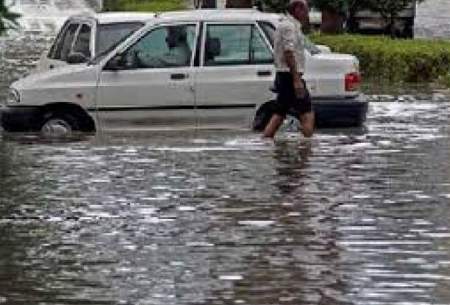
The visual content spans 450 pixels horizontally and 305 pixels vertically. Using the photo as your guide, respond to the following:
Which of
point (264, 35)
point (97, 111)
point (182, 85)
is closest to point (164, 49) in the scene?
point (182, 85)

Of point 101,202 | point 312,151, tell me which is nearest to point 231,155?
point 312,151

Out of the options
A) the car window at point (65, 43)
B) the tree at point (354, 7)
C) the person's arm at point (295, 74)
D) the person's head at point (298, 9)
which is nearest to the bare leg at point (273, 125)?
the person's arm at point (295, 74)

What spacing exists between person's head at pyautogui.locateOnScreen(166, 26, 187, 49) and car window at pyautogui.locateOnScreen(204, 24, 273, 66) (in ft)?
0.93

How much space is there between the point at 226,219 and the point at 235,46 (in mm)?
5897

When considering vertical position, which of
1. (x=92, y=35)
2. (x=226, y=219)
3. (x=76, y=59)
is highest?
(x=92, y=35)

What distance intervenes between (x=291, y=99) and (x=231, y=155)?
1150 millimetres

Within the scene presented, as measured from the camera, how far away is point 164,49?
16.6 meters

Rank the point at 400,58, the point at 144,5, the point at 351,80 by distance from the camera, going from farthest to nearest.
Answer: the point at 144,5 → the point at 400,58 → the point at 351,80

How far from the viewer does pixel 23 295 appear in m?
8.52

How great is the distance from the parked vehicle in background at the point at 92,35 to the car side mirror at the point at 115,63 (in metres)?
1.25

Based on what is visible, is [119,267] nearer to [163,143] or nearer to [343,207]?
[343,207]

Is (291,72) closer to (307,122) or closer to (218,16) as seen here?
(307,122)

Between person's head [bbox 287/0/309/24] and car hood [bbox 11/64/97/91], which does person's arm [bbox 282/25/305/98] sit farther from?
car hood [bbox 11/64/97/91]

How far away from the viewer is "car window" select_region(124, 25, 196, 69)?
53.8 feet
